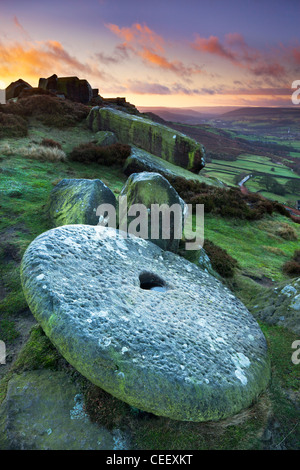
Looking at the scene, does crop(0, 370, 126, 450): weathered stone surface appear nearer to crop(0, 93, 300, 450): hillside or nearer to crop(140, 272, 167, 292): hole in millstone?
crop(0, 93, 300, 450): hillside

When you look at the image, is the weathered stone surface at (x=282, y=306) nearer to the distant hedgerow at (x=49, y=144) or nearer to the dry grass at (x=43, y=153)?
the dry grass at (x=43, y=153)

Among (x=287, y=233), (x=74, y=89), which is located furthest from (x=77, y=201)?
(x=74, y=89)

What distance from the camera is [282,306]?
20.5 feet

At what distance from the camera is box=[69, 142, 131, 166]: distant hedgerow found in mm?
16703

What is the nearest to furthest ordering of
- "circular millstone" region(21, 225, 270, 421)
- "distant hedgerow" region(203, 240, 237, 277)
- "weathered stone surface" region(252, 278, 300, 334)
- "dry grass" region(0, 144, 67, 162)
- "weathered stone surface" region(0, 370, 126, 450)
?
1. "weathered stone surface" region(0, 370, 126, 450)
2. "circular millstone" region(21, 225, 270, 421)
3. "weathered stone surface" region(252, 278, 300, 334)
4. "distant hedgerow" region(203, 240, 237, 277)
5. "dry grass" region(0, 144, 67, 162)

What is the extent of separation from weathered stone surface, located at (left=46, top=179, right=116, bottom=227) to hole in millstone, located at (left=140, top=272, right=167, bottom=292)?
9.07ft

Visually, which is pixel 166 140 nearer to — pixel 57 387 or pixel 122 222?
pixel 122 222

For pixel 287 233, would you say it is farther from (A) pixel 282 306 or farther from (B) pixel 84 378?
(B) pixel 84 378

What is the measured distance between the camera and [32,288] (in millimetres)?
4000

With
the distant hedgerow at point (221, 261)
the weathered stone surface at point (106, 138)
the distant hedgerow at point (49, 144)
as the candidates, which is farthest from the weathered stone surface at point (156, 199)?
the weathered stone surface at point (106, 138)

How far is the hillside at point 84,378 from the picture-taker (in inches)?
138

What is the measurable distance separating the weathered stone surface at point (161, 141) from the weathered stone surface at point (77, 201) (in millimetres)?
11842

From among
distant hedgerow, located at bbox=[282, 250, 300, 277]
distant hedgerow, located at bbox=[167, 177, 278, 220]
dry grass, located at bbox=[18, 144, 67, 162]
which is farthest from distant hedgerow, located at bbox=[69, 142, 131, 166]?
distant hedgerow, located at bbox=[282, 250, 300, 277]
